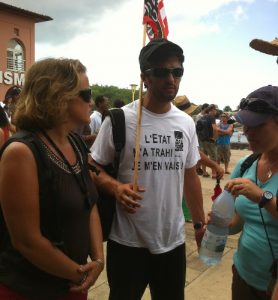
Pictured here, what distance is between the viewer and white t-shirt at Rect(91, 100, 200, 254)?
2.40 metres

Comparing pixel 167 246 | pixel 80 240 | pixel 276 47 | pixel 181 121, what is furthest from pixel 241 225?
pixel 276 47

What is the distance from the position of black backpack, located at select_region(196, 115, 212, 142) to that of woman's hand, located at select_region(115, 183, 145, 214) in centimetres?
815

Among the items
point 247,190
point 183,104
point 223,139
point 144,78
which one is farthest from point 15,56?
point 247,190

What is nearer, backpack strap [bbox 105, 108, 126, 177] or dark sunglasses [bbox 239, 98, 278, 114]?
dark sunglasses [bbox 239, 98, 278, 114]

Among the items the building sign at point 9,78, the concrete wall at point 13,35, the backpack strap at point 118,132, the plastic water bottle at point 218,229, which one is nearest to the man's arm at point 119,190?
the backpack strap at point 118,132

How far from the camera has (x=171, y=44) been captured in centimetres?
244

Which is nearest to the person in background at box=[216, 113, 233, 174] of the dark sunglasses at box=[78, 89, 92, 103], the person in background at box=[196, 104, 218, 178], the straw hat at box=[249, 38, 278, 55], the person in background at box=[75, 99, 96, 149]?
the person in background at box=[196, 104, 218, 178]

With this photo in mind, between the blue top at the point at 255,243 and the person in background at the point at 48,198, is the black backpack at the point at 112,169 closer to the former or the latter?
the person in background at the point at 48,198

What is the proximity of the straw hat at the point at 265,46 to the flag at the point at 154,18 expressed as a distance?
73cm

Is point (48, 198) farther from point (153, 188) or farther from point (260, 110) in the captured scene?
point (260, 110)

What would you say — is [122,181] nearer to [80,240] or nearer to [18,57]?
[80,240]

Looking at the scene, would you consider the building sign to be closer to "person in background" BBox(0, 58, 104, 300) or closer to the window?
the window

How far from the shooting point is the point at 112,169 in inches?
98.3

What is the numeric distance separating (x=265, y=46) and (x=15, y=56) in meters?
30.4
